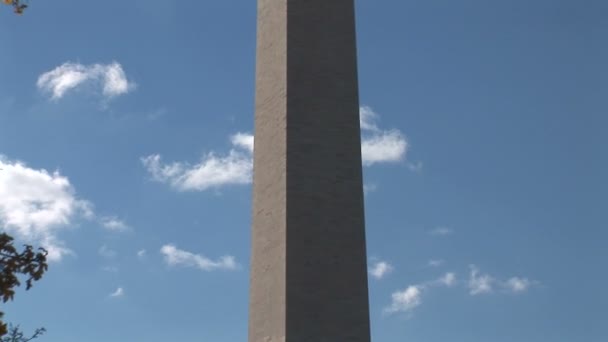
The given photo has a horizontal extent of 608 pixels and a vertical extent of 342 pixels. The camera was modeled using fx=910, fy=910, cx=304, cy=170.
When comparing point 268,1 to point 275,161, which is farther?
point 268,1

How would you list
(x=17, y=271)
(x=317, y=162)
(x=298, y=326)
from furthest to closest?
1. (x=317, y=162)
2. (x=298, y=326)
3. (x=17, y=271)

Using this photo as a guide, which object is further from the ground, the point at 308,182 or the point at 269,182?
the point at 269,182

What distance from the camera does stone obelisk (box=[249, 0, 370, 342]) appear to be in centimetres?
1992

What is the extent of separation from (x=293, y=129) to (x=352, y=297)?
4159 mm

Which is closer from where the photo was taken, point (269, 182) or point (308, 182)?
point (308, 182)

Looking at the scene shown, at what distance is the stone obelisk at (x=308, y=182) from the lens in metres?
19.9

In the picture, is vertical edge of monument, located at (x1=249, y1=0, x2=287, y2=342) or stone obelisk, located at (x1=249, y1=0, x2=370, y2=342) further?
vertical edge of monument, located at (x1=249, y1=0, x2=287, y2=342)

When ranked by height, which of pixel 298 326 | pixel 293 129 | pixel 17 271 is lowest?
pixel 17 271

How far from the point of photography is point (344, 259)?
2056cm

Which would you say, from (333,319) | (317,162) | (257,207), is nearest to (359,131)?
(317,162)

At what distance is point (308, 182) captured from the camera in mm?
20797

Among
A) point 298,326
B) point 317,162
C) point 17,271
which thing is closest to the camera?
point 17,271

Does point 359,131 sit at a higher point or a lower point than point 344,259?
higher

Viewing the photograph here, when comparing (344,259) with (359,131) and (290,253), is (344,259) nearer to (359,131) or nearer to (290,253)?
(290,253)
